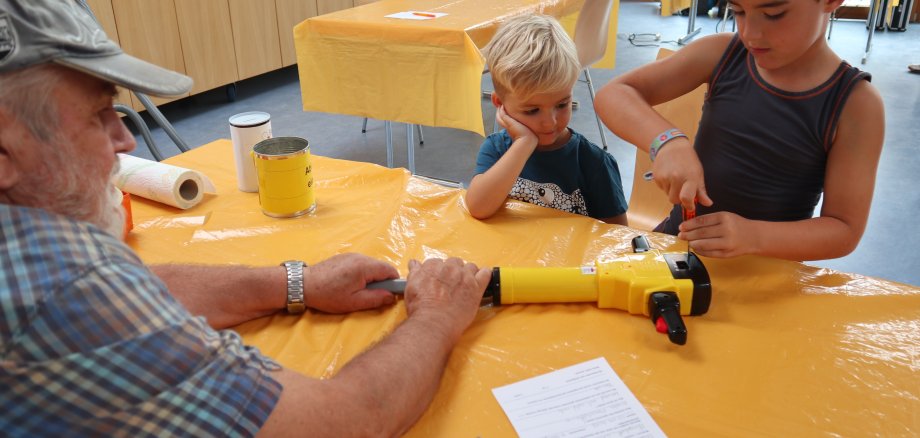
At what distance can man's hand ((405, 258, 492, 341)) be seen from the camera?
3.14 feet

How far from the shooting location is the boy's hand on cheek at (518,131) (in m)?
1.44

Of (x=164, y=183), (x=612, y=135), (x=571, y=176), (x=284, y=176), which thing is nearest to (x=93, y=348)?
(x=284, y=176)

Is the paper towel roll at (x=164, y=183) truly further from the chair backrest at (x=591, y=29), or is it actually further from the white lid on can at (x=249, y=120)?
the chair backrest at (x=591, y=29)

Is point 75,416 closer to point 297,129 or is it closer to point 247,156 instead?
point 247,156

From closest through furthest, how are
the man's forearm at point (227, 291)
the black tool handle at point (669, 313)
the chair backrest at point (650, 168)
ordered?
the black tool handle at point (669, 313) → the man's forearm at point (227, 291) → the chair backrest at point (650, 168)

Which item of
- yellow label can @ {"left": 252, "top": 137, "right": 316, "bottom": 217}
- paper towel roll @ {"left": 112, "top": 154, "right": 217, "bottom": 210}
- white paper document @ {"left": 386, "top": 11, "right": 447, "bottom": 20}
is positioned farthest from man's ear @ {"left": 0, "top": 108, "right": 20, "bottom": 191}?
white paper document @ {"left": 386, "top": 11, "right": 447, "bottom": 20}

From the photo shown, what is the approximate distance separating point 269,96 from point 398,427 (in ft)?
14.7

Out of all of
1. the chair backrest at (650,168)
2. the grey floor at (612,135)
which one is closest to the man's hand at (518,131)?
the chair backrest at (650,168)

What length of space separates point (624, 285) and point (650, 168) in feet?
2.78

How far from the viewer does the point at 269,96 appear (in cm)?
493

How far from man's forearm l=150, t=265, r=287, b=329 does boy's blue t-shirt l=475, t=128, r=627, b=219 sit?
634 millimetres

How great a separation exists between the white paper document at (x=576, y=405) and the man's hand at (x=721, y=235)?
33cm

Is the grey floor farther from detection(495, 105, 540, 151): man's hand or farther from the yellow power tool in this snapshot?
the yellow power tool

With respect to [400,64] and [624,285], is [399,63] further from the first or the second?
[624,285]
